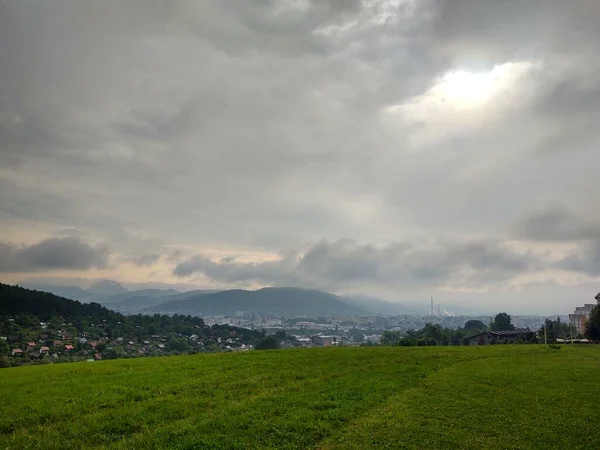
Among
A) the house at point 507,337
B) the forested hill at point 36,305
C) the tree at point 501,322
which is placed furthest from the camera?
the tree at point 501,322

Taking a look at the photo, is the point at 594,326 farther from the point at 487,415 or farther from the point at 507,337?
the point at 487,415

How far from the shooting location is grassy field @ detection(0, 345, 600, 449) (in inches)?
565

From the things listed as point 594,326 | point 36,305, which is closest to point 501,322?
point 594,326

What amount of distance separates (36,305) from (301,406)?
152 metres

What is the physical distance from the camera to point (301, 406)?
17.8 meters

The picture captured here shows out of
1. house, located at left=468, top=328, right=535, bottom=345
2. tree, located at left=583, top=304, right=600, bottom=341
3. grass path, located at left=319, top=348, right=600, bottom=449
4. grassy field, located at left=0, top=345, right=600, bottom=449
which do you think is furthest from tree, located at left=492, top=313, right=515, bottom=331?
grass path, located at left=319, top=348, right=600, bottom=449

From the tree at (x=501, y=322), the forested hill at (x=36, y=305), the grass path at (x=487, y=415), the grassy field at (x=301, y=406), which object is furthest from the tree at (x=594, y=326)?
the forested hill at (x=36, y=305)

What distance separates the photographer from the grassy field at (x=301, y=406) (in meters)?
14.4

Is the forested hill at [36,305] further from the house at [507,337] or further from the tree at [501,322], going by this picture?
the tree at [501,322]

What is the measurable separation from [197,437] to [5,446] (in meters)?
6.65

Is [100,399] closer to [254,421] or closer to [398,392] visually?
[254,421]

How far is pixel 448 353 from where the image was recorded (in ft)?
115

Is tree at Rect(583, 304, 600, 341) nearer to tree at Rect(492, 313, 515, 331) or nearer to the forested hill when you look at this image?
tree at Rect(492, 313, 515, 331)

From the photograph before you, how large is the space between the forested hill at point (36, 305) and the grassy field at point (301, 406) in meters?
128
